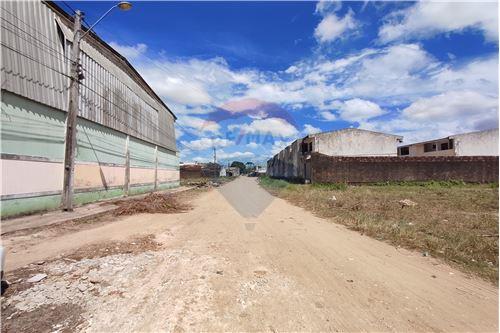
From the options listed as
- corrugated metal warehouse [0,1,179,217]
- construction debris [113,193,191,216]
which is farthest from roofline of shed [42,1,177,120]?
construction debris [113,193,191,216]

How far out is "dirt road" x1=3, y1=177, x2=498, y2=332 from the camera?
3.37 m

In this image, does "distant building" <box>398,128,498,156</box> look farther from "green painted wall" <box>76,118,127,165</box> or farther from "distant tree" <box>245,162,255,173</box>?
"distant tree" <box>245,162,255,173</box>

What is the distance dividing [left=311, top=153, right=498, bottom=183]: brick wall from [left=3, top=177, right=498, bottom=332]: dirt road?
68.3 feet

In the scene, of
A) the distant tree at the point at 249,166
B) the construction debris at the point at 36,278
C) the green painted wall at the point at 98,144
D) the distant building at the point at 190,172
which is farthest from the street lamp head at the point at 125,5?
the distant tree at the point at 249,166

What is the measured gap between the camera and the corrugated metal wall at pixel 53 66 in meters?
9.48

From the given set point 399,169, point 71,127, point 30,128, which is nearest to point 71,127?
point 71,127

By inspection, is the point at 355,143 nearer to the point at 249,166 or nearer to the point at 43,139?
the point at 43,139

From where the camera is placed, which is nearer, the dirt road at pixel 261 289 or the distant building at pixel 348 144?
the dirt road at pixel 261 289

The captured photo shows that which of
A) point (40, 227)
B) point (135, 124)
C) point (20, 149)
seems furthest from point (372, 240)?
point (135, 124)

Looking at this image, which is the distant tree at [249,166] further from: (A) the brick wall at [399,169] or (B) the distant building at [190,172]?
(A) the brick wall at [399,169]

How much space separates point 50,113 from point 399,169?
86.4 ft

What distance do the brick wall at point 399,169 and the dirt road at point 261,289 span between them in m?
20.8

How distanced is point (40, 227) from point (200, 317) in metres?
7.33

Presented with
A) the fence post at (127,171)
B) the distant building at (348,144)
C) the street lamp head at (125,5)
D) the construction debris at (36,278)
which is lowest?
the construction debris at (36,278)
